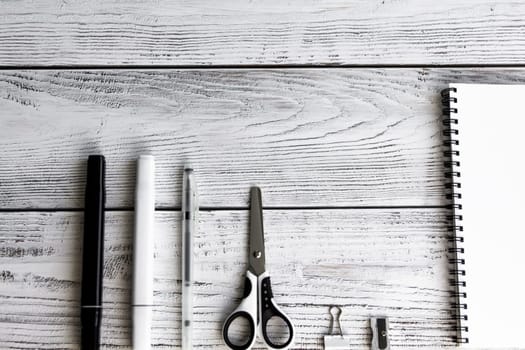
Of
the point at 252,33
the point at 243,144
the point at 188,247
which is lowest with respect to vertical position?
the point at 188,247

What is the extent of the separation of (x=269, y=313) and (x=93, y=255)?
21cm

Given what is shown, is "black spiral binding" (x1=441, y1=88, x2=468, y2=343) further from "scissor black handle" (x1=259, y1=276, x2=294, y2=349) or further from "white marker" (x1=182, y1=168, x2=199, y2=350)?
"white marker" (x1=182, y1=168, x2=199, y2=350)

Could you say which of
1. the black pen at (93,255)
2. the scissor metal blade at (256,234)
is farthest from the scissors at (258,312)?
the black pen at (93,255)

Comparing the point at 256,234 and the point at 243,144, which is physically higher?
the point at 243,144

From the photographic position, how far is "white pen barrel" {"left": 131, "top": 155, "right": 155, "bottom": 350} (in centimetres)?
66

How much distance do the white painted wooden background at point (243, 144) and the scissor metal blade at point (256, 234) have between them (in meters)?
0.01

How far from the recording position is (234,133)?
2.33ft

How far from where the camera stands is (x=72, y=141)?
71cm

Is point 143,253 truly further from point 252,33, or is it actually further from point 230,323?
point 252,33

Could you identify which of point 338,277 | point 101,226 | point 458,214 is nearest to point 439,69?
point 458,214

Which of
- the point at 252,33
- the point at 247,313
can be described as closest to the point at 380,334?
the point at 247,313

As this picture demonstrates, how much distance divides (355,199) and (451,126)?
0.14 metres

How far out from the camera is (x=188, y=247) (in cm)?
68

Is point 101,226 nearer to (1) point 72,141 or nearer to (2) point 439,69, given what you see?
(1) point 72,141
